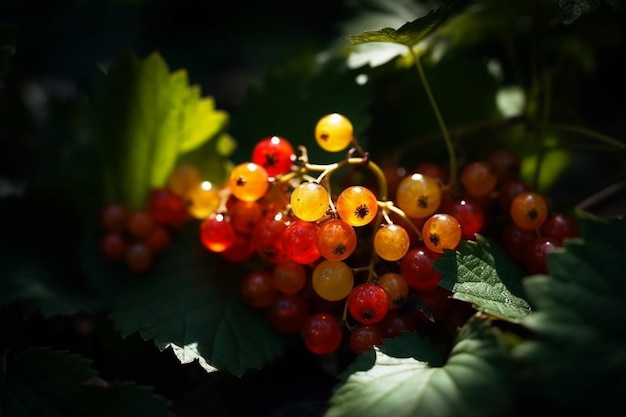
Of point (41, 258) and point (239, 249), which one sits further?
point (41, 258)

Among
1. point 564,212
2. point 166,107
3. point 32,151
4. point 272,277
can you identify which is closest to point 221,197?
point 272,277

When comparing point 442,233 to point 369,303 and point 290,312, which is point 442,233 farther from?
point 290,312

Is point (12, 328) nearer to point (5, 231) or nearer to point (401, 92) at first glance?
point (5, 231)

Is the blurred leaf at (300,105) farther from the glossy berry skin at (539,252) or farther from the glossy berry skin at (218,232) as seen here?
the glossy berry skin at (539,252)

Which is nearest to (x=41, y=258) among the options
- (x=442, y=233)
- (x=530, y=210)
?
(x=442, y=233)

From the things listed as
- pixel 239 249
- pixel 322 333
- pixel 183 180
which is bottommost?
pixel 322 333

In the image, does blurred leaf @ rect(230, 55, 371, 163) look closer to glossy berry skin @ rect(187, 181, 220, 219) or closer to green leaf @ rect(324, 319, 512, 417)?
glossy berry skin @ rect(187, 181, 220, 219)

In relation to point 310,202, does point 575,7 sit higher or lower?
higher
